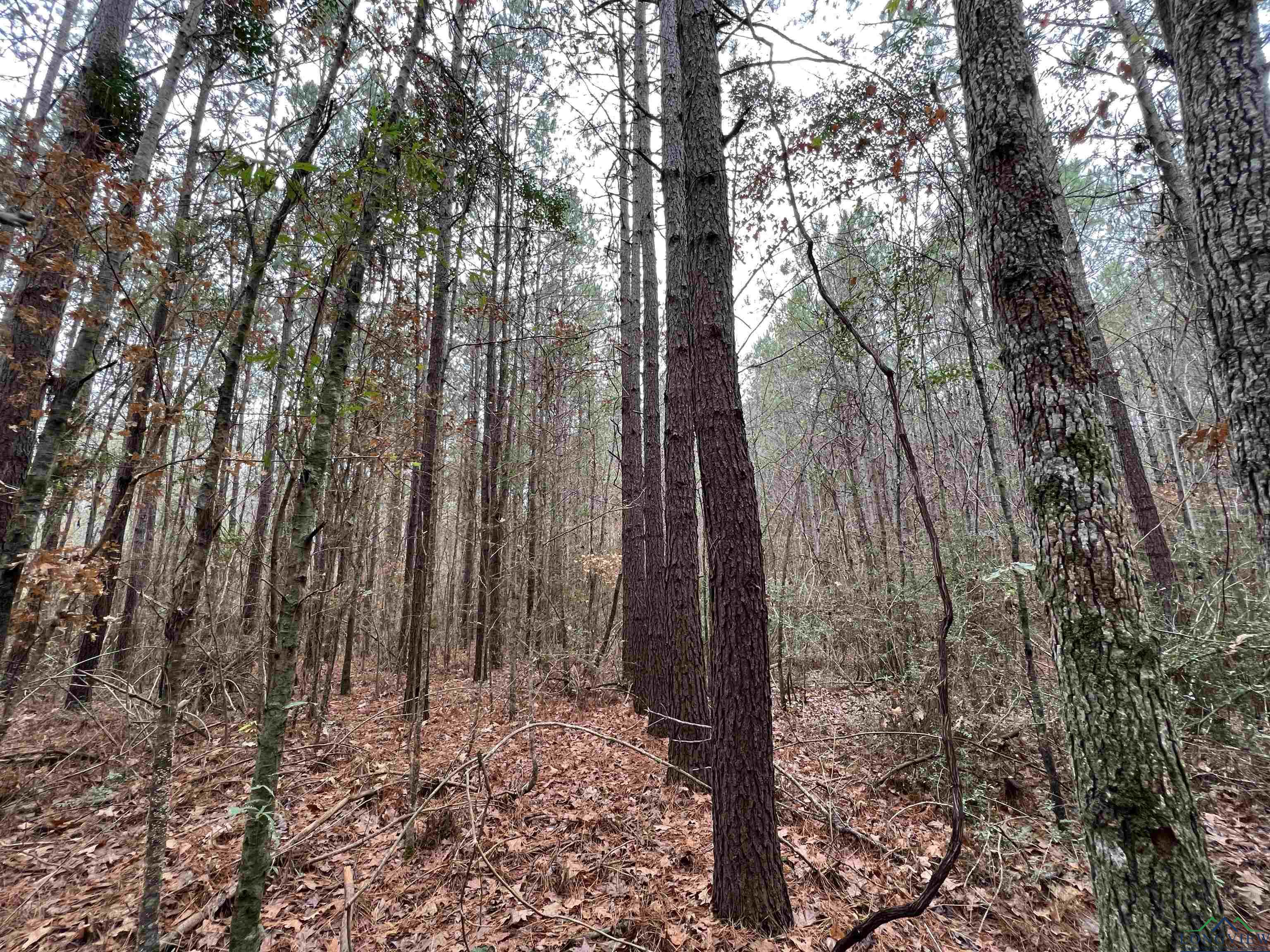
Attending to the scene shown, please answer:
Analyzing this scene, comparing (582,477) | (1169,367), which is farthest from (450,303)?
(1169,367)

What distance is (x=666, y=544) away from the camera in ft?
17.5

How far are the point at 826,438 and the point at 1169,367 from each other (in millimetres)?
10762

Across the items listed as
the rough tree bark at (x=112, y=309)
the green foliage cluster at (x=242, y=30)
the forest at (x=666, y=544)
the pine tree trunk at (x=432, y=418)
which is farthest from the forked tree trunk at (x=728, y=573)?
the green foliage cluster at (x=242, y=30)

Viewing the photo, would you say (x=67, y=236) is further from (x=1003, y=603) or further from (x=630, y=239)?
(x=1003, y=603)

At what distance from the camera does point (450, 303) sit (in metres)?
9.38

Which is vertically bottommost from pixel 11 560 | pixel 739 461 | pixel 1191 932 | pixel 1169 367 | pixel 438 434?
pixel 1191 932

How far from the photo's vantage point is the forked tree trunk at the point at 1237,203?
2475 mm

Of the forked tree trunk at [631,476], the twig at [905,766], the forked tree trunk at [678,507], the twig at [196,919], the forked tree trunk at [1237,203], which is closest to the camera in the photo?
the forked tree trunk at [1237,203]

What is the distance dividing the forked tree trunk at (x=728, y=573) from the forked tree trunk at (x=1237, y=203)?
249cm

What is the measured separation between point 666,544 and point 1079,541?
374 centimetres

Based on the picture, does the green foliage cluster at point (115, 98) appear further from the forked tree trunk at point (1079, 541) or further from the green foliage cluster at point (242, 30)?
the forked tree trunk at point (1079, 541)

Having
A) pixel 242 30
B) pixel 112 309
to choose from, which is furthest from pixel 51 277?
pixel 242 30

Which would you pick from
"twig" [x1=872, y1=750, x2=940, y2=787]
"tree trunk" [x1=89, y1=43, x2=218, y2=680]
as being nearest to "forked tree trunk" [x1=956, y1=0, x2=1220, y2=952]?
"twig" [x1=872, y1=750, x2=940, y2=787]

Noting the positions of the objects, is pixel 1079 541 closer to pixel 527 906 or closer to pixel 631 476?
pixel 527 906
